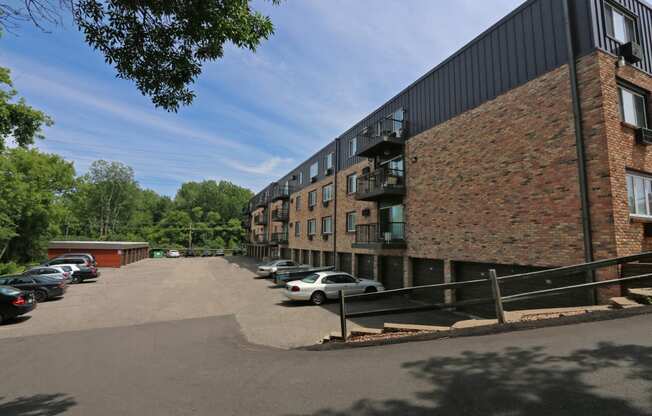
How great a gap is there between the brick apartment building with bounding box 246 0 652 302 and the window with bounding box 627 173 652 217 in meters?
0.05

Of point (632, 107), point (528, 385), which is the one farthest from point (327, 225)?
point (528, 385)

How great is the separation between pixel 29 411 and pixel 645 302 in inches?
428

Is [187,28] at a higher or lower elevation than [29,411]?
higher

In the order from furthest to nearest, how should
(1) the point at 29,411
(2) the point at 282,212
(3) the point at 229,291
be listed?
(2) the point at 282,212, (3) the point at 229,291, (1) the point at 29,411

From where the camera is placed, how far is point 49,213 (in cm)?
2991

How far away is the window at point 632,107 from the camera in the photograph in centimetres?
957

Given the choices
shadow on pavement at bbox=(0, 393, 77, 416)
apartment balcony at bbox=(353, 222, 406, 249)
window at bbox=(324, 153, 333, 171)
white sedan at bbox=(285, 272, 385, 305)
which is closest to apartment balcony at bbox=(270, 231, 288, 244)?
window at bbox=(324, 153, 333, 171)

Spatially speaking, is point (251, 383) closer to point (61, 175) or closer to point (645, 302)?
point (645, 302)

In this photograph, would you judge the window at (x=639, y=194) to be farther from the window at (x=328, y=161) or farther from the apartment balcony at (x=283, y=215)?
the apartment balcony at (x=283, y=215)

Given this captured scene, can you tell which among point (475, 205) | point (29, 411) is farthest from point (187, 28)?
point (475, 205)

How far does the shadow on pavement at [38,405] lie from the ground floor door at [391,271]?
47.3ft

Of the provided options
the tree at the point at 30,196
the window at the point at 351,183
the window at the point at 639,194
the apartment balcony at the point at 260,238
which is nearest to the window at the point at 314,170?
the window at the point at 351,183

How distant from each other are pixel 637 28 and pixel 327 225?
66.1 feet

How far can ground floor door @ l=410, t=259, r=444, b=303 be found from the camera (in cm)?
1432
